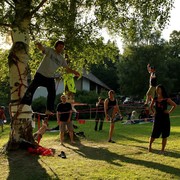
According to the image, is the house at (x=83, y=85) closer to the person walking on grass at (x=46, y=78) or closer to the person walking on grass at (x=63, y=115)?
the person walking on grass at (x=63, y=115)

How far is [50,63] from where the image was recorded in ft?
24.7

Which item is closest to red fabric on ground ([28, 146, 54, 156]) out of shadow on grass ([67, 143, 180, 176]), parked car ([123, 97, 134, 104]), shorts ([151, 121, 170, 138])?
shadow on grass ([67, 143, 180, 176])

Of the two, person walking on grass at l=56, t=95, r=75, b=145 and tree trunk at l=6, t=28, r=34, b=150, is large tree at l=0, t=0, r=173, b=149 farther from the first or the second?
person walking on grass at l=56, t=95, r=75, b=145

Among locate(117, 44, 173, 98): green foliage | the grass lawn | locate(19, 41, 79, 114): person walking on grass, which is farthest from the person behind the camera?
locate(117, 44, 173, 98): green foliage

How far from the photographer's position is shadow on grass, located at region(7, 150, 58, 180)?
23.3 feet

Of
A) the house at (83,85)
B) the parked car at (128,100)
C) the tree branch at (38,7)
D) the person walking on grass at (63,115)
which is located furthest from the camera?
Answer: the house at (83,85)

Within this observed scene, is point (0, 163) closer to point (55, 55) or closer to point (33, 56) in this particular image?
point (55, 55)

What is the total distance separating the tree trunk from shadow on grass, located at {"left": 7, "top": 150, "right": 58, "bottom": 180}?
→ 480mm

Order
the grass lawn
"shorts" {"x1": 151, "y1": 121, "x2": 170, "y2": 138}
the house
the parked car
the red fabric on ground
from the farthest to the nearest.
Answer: the house, the parked car, "shorts" {"x1": 151, "y1": 121, "x2": 170, "y2": 138}, the red fabric on ground, the grass lawn

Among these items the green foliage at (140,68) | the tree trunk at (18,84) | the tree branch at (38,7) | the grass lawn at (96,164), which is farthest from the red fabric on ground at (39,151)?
the green foliage at (140,68)

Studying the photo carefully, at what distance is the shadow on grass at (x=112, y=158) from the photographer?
25.1 feet

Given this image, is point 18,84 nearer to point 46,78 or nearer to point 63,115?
point 46,78

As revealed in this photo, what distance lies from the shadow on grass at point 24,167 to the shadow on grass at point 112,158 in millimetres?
1514

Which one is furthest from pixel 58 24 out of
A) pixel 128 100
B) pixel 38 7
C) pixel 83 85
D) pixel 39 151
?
pixel 128 100
